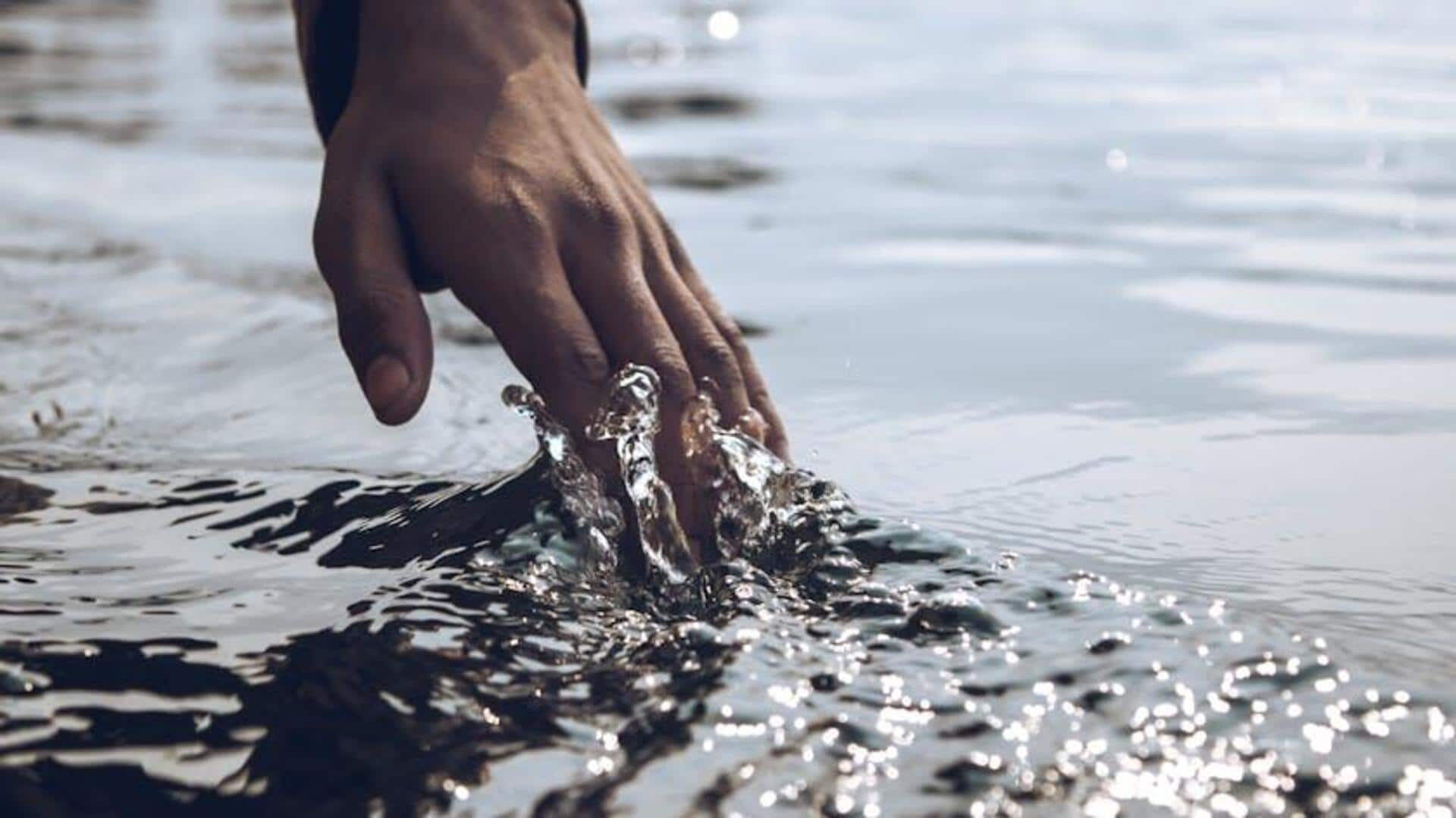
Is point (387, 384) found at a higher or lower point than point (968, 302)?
higher

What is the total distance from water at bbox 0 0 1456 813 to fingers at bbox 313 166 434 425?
221 millimetres

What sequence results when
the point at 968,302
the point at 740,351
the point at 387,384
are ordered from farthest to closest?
the point at 968,302 → the point at 740,351 → the point at 387,384

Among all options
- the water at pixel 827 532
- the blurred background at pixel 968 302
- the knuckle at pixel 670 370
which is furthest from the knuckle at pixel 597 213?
the blurred background at pixel 968 302

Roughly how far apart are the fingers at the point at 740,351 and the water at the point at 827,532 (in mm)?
137

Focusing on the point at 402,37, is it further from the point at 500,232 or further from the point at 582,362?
the point at 582,362

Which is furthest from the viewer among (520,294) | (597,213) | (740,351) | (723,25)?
(723,25)

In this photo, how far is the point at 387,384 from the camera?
1766 millimetres

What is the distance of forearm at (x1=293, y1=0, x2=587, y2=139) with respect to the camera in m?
2.08

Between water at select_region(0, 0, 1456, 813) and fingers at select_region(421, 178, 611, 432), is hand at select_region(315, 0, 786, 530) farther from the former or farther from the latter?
water at select_region(0, 0, 1456, 813)

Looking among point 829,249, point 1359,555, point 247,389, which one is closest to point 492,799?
point 1359,555

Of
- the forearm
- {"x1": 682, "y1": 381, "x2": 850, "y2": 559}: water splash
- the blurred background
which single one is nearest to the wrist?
the forearm

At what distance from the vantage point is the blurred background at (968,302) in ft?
7.66

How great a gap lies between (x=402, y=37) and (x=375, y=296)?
412 millimetres

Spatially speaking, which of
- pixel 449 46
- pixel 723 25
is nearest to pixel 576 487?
pixel 449 46
